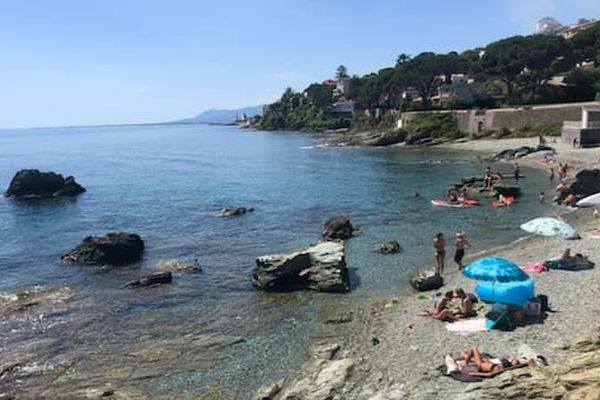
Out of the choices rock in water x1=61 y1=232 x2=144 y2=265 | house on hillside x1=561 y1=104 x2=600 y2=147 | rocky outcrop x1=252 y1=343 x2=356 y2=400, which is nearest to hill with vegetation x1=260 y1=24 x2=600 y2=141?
house on hillside x1=561 y1=104 x2=600 y2=147

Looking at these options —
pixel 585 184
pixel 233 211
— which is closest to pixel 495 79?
pixel 585 184

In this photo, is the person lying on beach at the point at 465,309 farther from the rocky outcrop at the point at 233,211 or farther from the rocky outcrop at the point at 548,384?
the rocky outcrop at the point at 233,211

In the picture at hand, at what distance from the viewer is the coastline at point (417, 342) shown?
15.9 m

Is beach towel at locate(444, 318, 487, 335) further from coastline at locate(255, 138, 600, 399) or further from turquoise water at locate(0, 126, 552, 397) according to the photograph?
turquoise water at locate(0, 126, 552, 397)

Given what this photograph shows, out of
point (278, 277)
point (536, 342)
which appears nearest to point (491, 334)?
point (536, 342)

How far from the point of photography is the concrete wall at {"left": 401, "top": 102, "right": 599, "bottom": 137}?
92875mm

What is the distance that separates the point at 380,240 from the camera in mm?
36375

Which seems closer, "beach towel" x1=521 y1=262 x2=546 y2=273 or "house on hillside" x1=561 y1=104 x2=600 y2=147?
"beach towel" x1=521 y1=262 x2=546 y2=273

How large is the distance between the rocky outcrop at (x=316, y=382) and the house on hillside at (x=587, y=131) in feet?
214

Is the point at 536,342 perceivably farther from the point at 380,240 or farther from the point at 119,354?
the point at 380,240

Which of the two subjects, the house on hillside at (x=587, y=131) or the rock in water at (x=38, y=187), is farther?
the house on hillside at (x=587, y=131)

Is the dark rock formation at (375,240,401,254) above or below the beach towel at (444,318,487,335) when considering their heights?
below

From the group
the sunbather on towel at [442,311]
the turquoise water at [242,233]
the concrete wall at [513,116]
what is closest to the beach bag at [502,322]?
the sunbather on towel at [442,311]

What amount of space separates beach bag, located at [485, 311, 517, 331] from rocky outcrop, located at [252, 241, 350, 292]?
815cm
